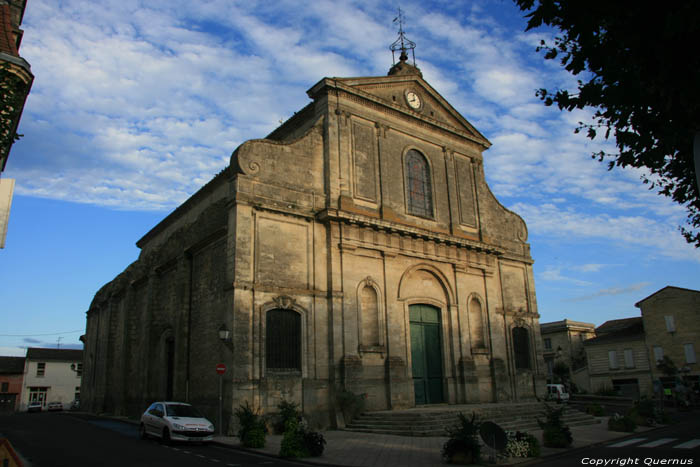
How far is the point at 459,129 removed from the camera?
85.1 feet

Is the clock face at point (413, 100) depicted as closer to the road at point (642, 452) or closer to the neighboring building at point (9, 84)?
the neighboring building at point (9, 84)

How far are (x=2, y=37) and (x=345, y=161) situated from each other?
12.1 metres

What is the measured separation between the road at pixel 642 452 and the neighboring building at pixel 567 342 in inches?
1294

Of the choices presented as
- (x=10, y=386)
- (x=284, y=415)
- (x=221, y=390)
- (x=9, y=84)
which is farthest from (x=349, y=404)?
(x=10, y=386)

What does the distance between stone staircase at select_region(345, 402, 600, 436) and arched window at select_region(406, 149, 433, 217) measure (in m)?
8.75

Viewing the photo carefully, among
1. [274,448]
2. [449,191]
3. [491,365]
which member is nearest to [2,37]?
[274,448]

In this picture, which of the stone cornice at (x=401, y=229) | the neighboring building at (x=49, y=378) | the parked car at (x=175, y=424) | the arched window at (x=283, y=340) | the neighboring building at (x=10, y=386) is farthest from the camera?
the neighboring building at (x=49, y=378)

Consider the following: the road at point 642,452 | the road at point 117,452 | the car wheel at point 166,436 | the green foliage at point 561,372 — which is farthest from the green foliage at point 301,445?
the green foliage at point 561,372

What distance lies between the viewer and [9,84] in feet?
25.2

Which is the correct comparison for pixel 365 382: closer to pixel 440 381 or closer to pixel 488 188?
pixel 440 381

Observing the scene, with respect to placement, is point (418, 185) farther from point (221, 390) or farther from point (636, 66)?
point (636, 66)

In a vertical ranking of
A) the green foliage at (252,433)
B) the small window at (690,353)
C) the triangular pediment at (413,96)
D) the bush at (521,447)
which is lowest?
the bush at (521,447)

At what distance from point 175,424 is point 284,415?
9.56 feet

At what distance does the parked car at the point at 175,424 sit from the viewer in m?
14.4
